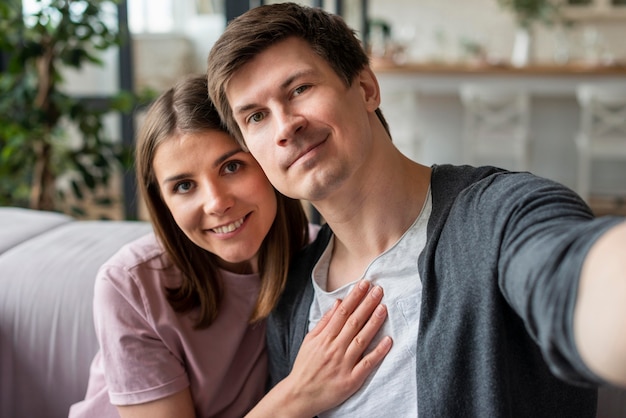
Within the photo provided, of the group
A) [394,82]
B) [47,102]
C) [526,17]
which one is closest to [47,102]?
[47,102]

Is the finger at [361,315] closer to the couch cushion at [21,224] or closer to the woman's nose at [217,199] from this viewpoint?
the woman's nose at [217,199]

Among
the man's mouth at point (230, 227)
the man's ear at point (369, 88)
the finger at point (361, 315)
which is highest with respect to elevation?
the man's ear at point (369, 88)

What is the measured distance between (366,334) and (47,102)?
1.95 m

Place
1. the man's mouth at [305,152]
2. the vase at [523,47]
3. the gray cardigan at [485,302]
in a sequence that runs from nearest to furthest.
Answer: the gray cardigan at [485,302] → the man's mouth at [305,152] → the vase at [523,47]

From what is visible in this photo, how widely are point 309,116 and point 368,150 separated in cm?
12

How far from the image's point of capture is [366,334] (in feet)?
3.53

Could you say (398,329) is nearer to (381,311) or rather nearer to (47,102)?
(381,311)

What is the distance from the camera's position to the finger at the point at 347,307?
3.63 feet

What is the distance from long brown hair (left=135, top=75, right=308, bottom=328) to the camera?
1201 millimetres

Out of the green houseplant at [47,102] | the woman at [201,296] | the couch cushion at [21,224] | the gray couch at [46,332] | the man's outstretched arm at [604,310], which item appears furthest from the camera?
the green houseplant at [47,102]

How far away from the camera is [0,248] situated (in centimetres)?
171

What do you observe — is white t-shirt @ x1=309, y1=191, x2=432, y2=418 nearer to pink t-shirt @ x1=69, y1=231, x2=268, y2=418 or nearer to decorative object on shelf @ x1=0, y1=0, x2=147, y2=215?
pink t-shirt @ x1=69, y1=231, x2=268, y2=418

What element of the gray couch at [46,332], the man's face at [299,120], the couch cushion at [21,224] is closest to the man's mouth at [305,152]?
the man's face at [299,120]

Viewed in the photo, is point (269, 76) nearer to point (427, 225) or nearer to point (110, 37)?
point (427, 225)
